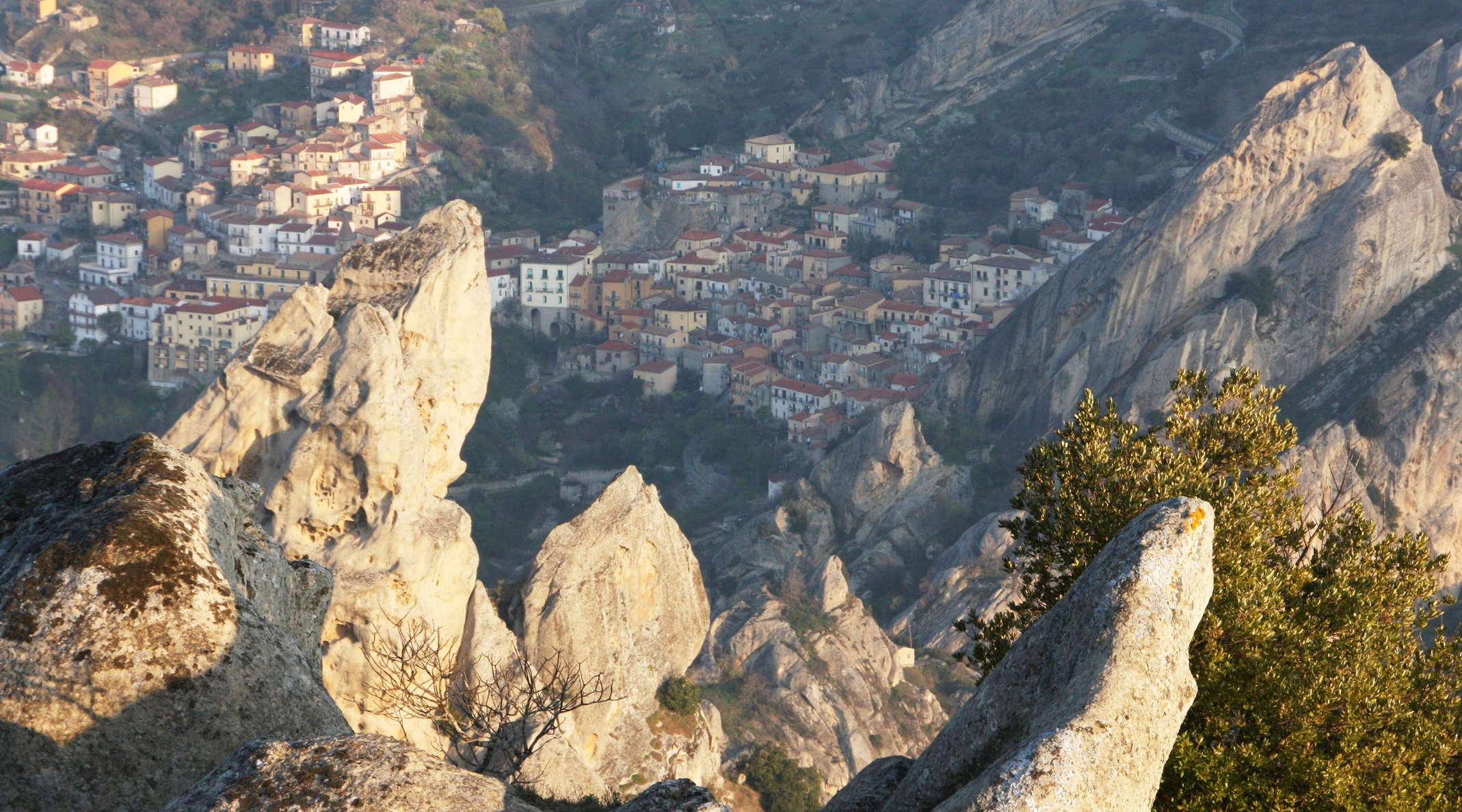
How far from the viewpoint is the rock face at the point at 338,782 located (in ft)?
26.5

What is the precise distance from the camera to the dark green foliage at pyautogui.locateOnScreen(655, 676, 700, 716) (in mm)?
26078

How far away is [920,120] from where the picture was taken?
365 feet

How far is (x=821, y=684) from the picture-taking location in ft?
145

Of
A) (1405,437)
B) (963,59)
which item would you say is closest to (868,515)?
(1405,437)

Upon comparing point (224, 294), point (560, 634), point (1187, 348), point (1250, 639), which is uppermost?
point (1250, 639)

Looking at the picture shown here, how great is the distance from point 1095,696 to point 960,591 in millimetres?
45636

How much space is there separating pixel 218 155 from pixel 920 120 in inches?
1852

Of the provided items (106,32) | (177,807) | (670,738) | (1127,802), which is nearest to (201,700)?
Answer: (177,807)

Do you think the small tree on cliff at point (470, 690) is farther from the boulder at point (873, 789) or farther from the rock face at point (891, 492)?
the rock face at point (891, 492)

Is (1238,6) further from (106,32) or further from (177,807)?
(177,807)

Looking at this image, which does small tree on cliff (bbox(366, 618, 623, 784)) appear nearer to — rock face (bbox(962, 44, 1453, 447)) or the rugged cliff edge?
the rugged cliff edge

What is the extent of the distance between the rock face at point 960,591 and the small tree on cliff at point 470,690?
28.2 m

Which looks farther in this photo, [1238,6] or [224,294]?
[1238,6]

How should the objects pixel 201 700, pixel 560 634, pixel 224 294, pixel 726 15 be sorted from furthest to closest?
pixel 726 15
pixel 224 294
pixel 560 634
pixel 201 700
